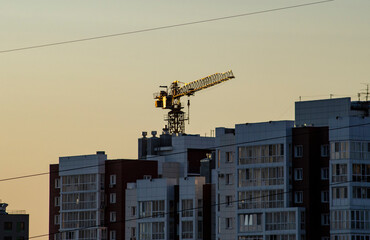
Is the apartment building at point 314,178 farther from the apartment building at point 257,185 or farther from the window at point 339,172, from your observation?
the window at point 339,172

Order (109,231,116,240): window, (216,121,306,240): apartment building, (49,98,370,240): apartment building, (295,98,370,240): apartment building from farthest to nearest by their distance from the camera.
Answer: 1. (109,231,116,240): window
2. (216,121,306,240): apartment building
3. (49,98,370,240): apartment building
4. (295,98,370,240): apartment building

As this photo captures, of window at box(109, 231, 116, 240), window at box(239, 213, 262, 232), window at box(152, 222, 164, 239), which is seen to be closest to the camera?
window at box(239, 213, 262, 232)

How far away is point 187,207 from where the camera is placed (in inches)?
6334

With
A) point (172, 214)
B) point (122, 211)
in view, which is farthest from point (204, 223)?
point (122, 211)

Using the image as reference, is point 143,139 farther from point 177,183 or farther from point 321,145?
point 321,145

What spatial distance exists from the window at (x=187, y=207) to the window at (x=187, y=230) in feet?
3.11

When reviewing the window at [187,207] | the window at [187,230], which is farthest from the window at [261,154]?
the window at [187,230]

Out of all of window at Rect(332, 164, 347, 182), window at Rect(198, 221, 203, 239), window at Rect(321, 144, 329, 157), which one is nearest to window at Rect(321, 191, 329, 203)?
window at Rect(332, 164, 347, 182)

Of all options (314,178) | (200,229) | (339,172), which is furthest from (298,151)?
(200,229)

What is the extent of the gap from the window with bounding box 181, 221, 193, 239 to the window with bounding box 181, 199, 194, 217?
3.11ft

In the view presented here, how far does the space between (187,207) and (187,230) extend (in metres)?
2.62

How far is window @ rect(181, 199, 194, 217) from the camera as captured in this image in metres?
160

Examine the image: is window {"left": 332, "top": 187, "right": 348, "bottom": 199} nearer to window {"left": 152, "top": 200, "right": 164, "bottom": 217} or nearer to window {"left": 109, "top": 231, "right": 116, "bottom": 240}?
window {"left": 152, "top": 200, "right": 164, "bottom": 217}

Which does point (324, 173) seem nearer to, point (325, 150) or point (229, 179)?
point (325, 150)
